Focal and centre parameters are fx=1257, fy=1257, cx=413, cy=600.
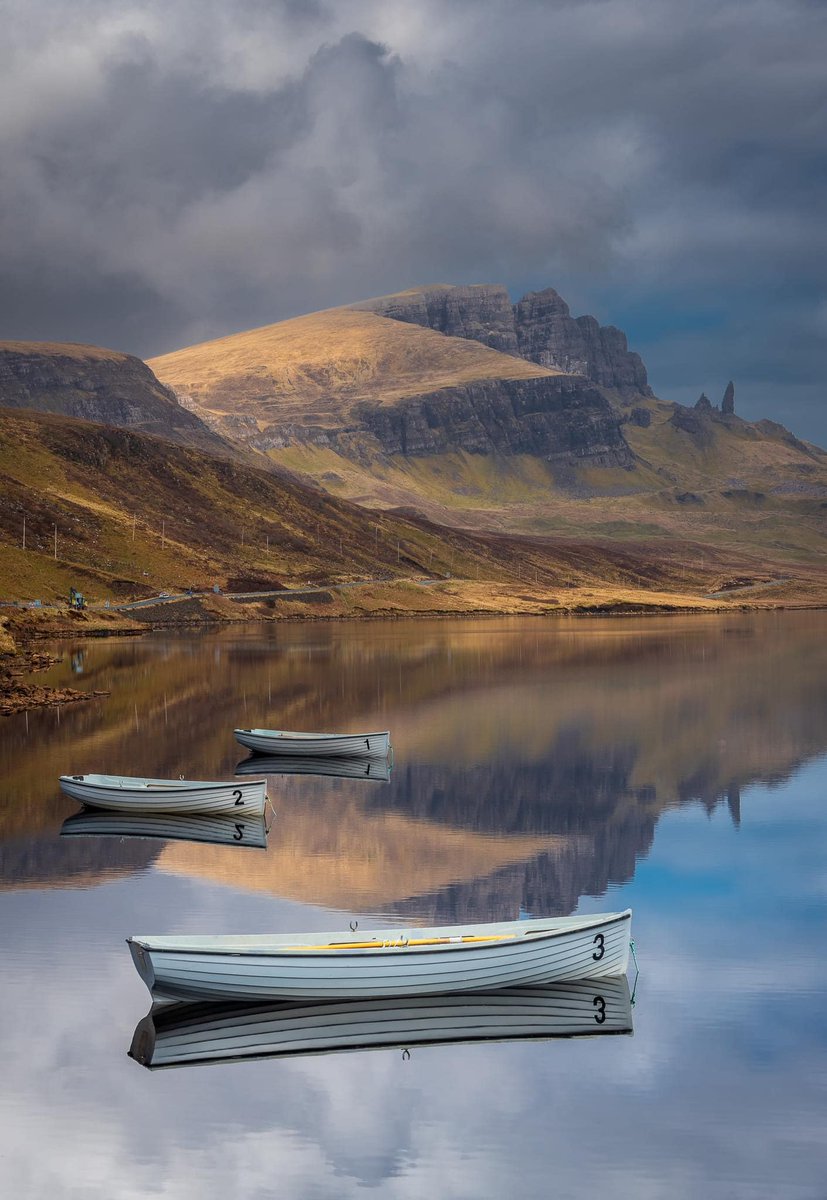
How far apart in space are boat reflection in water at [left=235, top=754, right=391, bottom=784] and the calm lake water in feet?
3.85

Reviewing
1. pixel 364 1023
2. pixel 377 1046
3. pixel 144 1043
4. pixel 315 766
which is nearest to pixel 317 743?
pixel 315 766

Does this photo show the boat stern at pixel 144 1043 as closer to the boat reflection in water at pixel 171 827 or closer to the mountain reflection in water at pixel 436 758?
the mountain reflection in water at pixel 436 758

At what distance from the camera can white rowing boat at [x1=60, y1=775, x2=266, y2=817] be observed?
5181cm

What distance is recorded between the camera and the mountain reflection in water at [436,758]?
43.3 meters

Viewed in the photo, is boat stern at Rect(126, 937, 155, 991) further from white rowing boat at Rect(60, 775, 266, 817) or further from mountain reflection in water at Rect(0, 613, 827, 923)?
white rowing boat at Rect(60, 775, 266, 817)

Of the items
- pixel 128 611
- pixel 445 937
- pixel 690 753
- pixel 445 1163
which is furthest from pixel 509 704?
pixel 128 611

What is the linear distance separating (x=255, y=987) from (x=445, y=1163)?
6545mm

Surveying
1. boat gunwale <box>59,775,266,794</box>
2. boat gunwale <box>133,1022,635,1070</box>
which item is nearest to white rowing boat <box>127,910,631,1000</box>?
boat gunwale <box>133,1022,635,1070</box>

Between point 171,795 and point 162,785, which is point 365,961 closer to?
point 171,795

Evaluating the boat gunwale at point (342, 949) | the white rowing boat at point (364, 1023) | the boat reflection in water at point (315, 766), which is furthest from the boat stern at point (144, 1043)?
the boat reflection in water at point (315, 766)

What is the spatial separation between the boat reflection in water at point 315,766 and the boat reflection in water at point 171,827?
11434 millimetres

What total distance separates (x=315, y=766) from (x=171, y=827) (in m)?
18.0

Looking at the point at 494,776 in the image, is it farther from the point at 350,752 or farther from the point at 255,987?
the point at 255,987

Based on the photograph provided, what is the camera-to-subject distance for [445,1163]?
22.6 metres
